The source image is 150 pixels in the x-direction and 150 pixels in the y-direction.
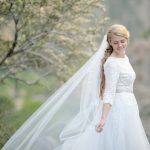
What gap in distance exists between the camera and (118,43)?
25.1 ft

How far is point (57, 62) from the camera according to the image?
1212 cm

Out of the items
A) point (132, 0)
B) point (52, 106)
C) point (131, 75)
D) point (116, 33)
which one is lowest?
point (132, 0)

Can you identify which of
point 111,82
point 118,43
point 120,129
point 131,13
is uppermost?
point 118,43

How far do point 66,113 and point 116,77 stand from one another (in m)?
1.32

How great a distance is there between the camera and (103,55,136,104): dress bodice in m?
7.57

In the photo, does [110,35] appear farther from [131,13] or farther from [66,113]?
[131,13]

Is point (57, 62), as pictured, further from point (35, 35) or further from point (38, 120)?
point (38, 120)

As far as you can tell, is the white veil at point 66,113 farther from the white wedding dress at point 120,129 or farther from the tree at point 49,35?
the tree at point 49,35

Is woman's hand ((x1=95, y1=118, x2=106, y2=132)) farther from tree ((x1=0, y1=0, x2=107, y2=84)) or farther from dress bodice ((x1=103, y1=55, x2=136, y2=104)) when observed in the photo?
tree ((x1=0, y1=0, x2=107, y2=84))

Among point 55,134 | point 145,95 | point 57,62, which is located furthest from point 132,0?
point 55,134

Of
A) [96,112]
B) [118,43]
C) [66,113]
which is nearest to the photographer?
[118,43]

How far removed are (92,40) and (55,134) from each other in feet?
10.0

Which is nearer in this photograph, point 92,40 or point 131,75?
point 131,75

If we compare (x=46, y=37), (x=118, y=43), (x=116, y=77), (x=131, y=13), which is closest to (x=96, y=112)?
(x=116, y=77)
